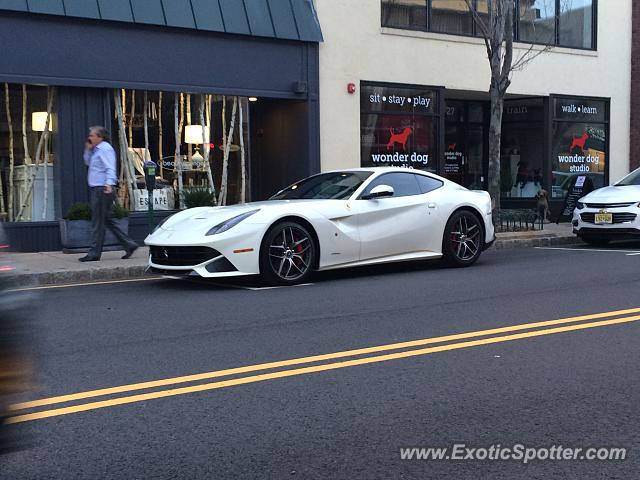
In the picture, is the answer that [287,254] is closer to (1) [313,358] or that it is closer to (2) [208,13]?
(1) [313,358]

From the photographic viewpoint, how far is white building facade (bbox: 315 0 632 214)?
15906mm

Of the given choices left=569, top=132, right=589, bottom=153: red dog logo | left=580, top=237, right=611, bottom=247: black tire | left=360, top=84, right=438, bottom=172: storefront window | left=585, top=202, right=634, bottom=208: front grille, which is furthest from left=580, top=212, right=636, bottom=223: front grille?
left=569, top=132, right=589, bottom=153: red dog logo

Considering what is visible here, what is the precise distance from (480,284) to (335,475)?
5916 mm

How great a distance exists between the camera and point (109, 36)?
520 inches

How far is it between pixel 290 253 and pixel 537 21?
39.8 ft

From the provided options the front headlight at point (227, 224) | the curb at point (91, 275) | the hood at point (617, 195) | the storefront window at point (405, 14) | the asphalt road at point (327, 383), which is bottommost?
the asphalt road at point (327, 383)

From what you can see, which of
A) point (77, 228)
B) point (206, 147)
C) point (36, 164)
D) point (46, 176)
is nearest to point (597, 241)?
point (206, 147)

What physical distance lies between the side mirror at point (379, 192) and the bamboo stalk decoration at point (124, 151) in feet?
18.5

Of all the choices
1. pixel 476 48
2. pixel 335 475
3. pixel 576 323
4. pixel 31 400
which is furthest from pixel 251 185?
pixel 335 475

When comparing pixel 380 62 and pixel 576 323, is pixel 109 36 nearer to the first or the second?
pixel 380 62

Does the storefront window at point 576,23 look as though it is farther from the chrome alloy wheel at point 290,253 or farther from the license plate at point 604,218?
the chrome alloy wheel at point 290,253

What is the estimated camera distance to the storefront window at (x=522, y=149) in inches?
774

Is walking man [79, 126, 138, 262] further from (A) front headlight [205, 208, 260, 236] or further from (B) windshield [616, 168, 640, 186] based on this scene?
(B) windshield [616, 168, 640, 186]

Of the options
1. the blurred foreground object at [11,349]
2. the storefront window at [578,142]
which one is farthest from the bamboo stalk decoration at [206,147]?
the blurred foreground object at [11,349]
